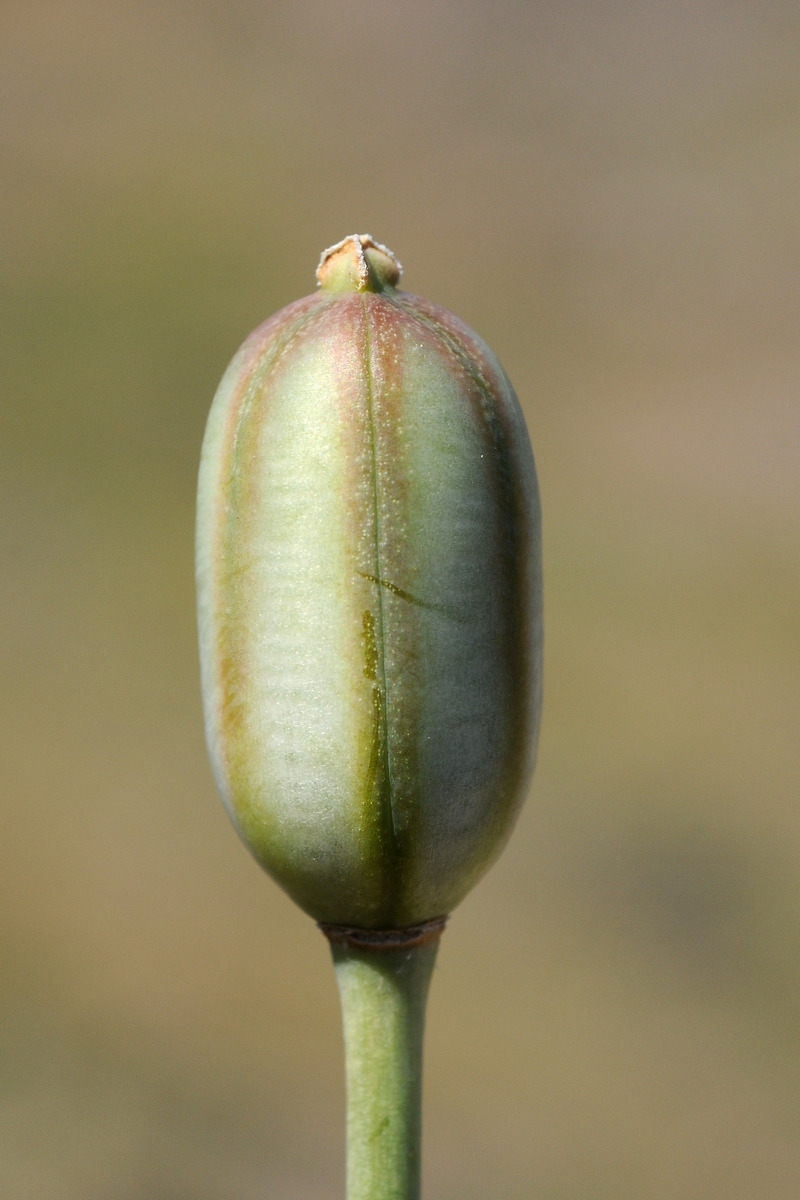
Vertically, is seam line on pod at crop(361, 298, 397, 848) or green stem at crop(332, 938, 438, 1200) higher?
seam line on pod at crop(361, 298, 397, 848)

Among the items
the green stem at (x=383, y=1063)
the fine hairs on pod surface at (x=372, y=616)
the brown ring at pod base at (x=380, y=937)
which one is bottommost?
the green stem at (x=383, y=1063)

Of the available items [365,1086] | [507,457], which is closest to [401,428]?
[507,457]

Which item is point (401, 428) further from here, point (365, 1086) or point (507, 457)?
point (365, 1086)

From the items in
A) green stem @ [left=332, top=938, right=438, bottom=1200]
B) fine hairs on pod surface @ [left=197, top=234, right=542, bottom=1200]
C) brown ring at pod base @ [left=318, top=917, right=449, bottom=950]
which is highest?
fine hairs on pod surface @ [left=197, top=234, right=542, bottom=1200]

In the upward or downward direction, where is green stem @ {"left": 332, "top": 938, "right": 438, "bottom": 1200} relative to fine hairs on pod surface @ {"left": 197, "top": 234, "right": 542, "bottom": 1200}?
downward

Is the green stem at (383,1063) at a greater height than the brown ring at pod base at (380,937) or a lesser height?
lesser
